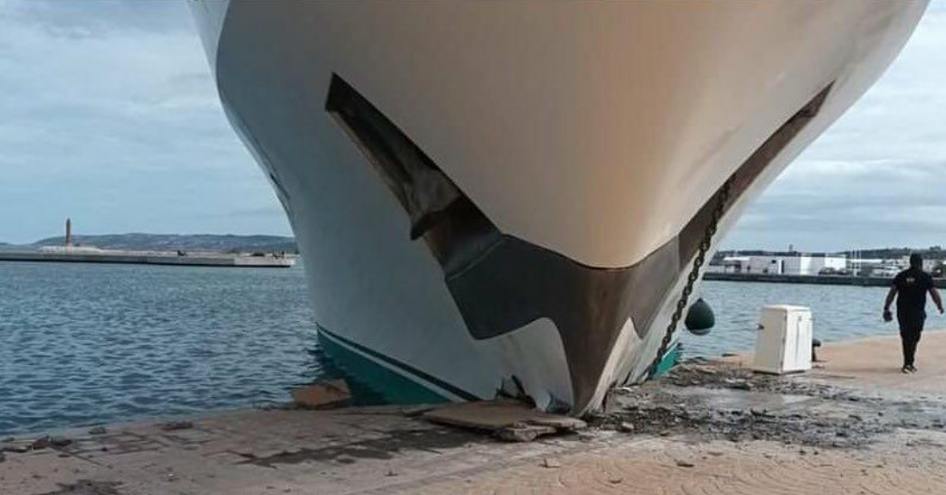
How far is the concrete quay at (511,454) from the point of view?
16.8ft

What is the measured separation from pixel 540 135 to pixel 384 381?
4.72 meters

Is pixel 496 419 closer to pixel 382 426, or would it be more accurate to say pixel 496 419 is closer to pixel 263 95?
pixel 382 426

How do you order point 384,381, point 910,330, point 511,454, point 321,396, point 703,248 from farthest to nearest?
point 910,330 < point 384,381 < point 321,396 < point 703,248 < point 511,454

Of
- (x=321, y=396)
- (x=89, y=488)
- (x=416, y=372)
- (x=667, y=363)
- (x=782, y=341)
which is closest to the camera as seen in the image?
(x=89, y=488)

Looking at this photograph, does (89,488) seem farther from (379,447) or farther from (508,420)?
(508,420)

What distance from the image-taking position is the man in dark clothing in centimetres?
1072

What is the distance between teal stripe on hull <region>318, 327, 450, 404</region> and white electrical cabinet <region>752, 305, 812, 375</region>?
4.10 meters

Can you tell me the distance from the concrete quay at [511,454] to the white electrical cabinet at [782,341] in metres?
2.01

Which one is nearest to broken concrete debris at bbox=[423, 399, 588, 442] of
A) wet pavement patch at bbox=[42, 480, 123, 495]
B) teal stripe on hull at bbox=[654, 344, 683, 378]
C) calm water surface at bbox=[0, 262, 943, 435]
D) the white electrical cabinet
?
wet pavement patch at bbox=[42, 480, 123, 495]

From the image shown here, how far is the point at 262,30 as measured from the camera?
6.32 meters

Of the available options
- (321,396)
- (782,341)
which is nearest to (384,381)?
(321,396)

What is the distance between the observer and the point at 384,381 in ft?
30.2

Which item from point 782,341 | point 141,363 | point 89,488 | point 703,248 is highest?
point 703,248

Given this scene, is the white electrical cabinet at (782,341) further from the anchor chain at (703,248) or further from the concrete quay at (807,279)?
the concrete quay at (807,279)
